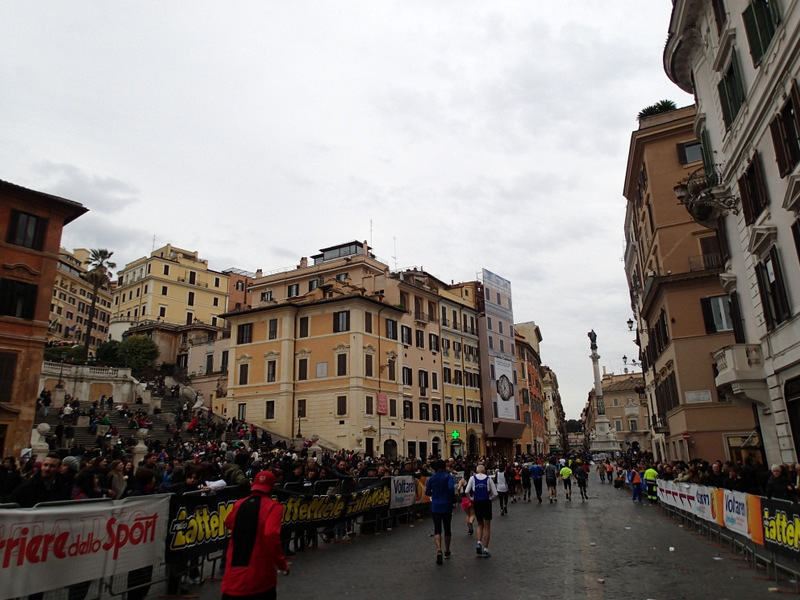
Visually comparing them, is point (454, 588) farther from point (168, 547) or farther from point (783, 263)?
point (783, 263)

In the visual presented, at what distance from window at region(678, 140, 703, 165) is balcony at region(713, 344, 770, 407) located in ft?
56.6

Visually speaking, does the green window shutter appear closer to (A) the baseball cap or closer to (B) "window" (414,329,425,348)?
(A) the baseball cap

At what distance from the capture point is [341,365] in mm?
43812

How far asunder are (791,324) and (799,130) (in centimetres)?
467

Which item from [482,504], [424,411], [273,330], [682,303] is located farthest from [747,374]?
[273,330]

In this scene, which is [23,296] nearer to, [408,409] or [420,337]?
[408,409]

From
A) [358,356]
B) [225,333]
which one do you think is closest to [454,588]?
[358,356]

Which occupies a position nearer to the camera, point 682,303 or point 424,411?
point 682,303

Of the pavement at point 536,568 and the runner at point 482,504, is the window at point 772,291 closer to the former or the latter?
the pavement at point 536,568

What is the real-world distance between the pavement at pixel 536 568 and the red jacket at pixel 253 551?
3.72 m

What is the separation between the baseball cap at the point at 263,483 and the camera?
552cm

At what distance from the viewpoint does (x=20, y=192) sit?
29.5 meters

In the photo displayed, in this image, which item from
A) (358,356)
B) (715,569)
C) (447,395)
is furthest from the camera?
(447,395)

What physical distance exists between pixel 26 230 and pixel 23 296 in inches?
135
